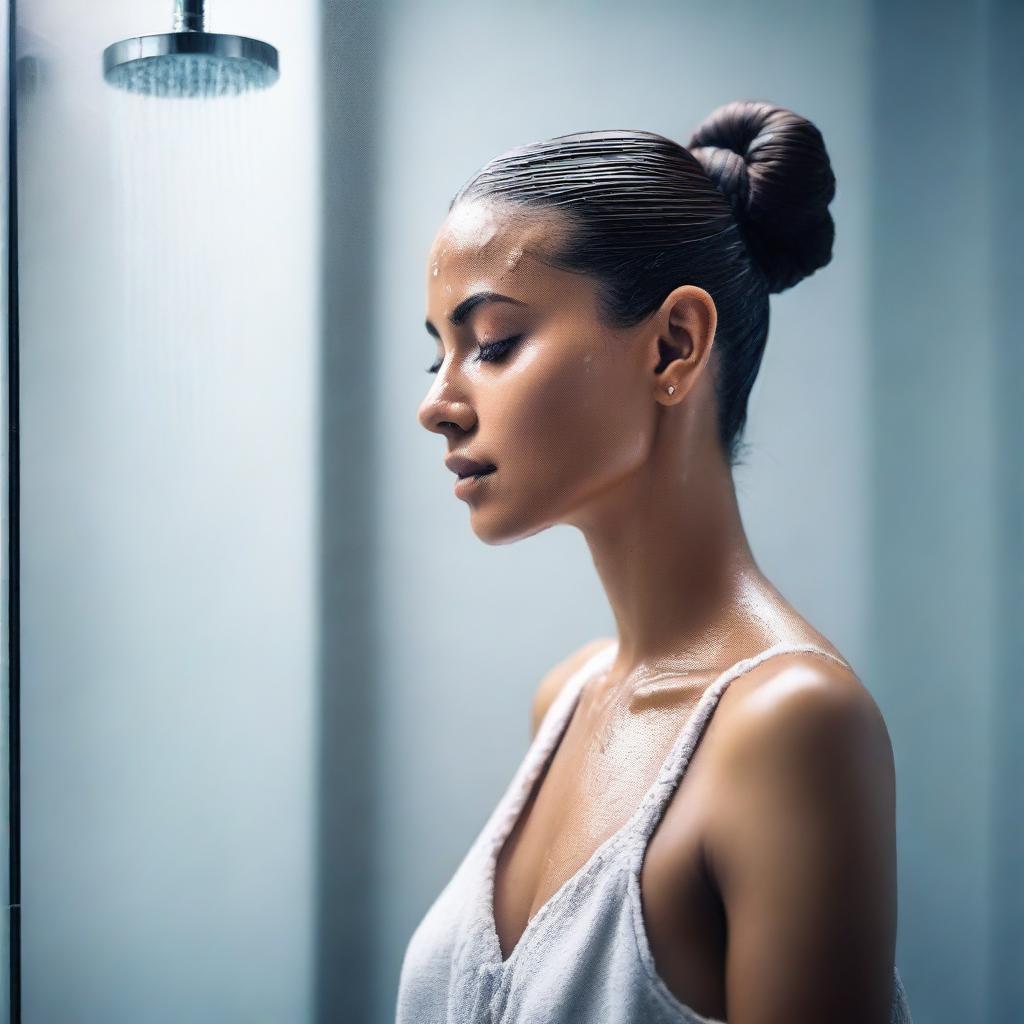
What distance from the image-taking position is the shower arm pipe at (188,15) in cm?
100

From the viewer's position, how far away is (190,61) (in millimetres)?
1021

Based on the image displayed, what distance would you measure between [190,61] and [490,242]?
0.39 metres

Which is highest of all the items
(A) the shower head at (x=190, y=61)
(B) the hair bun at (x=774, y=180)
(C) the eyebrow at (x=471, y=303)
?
(A) the shower head at (x=190, y=61)

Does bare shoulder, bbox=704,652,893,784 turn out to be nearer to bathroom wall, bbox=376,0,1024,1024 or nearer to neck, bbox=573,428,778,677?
neck, bbox=573,428,778,677

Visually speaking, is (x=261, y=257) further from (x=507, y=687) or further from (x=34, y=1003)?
(x=34, y=1003)

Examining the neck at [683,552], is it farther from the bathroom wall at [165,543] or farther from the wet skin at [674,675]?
the bathroom wall at [165,543]

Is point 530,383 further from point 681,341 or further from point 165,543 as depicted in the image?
point 165,543

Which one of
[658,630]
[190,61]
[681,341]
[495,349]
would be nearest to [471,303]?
[495,349]

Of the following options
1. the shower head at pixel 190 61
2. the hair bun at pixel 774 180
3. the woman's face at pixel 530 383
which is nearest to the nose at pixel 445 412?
the woman's face at pixel 530 383

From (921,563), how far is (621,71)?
592mm

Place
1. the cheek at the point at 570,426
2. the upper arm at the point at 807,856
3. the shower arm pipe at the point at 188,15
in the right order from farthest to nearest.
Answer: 1. the shower arm pipe at the point at 188,15
2. the cheek at the point at 570,426
3. the upper arm at the point at 807,856

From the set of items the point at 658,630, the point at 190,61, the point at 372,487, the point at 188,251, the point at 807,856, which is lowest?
the point at 807,856

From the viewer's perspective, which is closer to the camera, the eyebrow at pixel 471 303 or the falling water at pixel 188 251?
the eyebrow at pixel 471 303

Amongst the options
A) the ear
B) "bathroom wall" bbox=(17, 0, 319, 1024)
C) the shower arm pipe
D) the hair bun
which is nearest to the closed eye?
the ear
